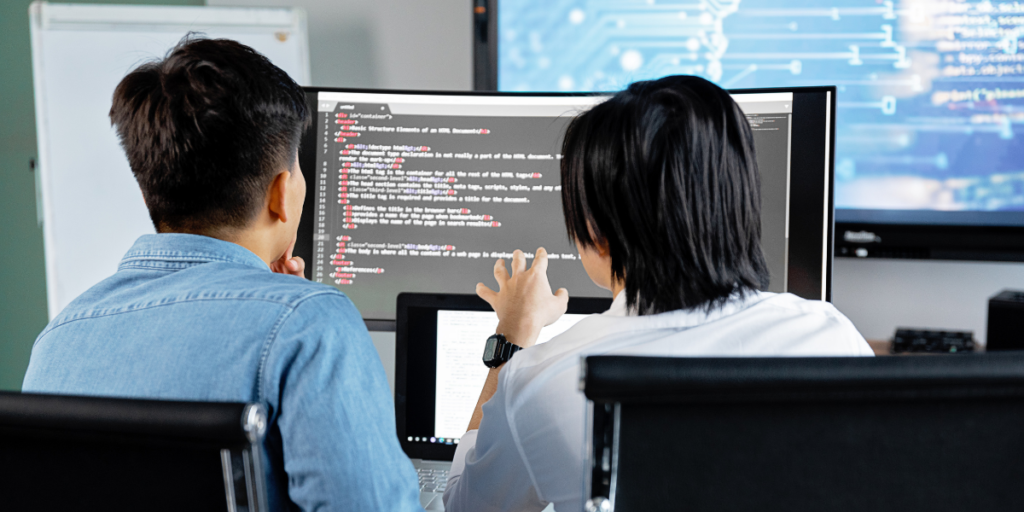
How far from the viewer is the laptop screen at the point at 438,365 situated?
1044 mm

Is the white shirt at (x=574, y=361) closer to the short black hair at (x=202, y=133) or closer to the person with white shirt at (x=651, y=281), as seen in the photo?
the person with white shirt at (x=651, y=281)

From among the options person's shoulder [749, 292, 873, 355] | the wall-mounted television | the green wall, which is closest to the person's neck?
person's shoulder [749, 292, 873, 355]

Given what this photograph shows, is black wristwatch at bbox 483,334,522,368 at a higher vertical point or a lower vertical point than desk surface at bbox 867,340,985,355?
higher

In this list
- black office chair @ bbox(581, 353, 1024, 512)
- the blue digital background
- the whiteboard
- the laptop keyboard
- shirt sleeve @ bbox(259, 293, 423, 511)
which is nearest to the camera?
black office chair @ bbox(581, 353, 1024, 512)

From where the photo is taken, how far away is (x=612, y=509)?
0.44 m

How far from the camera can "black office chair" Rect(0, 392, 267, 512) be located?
1.39 feet

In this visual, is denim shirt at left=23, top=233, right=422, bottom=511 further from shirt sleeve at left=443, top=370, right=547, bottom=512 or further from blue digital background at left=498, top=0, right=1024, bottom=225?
blue digital background at left=498, top=0, right=1024, bottom=225

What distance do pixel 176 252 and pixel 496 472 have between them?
41 cm

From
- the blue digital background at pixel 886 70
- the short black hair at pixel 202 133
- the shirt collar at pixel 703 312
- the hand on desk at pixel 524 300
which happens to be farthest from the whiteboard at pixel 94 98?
the shirt collar at pixel 703 312

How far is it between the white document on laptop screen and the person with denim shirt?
362 mm

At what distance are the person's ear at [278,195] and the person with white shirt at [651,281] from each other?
312mm

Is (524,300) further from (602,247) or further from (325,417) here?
(325,417)

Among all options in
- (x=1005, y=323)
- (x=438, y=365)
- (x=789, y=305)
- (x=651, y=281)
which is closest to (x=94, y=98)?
(x=438, y=365)

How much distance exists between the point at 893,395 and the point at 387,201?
92 centimetres
